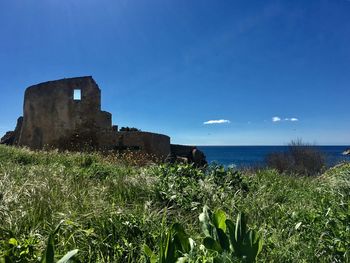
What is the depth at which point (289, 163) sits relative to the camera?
18.7 meters

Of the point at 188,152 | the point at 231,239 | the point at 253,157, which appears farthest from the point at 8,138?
the point at 253,157

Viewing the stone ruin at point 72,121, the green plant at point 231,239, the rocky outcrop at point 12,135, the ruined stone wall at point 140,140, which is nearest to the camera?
the green plant at point 231,239

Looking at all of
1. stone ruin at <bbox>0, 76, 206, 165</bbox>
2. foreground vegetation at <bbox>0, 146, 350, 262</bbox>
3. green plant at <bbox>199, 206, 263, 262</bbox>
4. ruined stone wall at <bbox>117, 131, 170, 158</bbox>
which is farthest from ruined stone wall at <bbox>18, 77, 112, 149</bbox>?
green plant at <bbox>199, 206, 263, 262</bbox>

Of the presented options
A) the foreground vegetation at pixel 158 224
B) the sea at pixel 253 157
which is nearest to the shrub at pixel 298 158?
the sea at pixel 253 157

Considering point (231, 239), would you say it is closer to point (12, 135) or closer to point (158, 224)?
point (158, 224)

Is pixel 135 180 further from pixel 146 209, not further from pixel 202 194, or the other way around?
pixel 146 209

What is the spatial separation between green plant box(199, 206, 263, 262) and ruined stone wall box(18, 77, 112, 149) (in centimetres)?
1132

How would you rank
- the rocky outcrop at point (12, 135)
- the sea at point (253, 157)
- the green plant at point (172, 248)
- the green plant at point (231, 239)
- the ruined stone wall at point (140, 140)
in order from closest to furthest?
the green plant at point (172, 248)
the green plant at point (231, 239)
the sea at point (253, 157)
the ruined stone wall at point (140, 140)
the rocky outcrop at point (12, 135)

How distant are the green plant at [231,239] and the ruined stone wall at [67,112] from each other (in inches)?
446

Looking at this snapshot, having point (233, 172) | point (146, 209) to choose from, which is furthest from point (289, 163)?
point (146, 209)

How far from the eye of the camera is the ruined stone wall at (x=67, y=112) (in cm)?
1335

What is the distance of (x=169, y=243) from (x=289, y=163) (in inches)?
694

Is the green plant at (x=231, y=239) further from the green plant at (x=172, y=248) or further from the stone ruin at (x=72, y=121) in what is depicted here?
the stone ruin at (x=72, y=121)

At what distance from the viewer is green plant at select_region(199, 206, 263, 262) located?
2375mm
